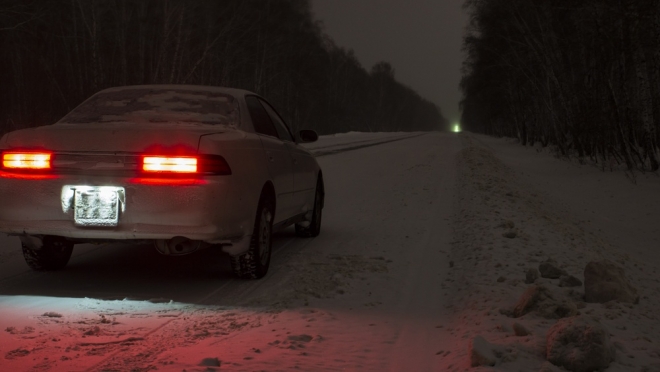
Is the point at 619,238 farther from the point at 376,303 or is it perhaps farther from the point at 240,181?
the point at 240,181

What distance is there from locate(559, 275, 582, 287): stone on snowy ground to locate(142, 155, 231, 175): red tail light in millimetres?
2656

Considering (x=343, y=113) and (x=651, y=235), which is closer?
(x=651, y=235)

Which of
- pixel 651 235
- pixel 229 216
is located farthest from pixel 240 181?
pixel 651 235

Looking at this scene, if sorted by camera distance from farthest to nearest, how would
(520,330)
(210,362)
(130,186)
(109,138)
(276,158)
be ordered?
(276,158) < (109,138) < (130,186) < (520,330) < (210,362)

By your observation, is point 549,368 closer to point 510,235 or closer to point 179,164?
point 179,164

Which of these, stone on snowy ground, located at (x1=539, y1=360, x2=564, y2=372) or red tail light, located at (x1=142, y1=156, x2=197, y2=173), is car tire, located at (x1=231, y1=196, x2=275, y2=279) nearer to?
red tail light, located at (x1=142, y1=156, x2=197, y2=173)

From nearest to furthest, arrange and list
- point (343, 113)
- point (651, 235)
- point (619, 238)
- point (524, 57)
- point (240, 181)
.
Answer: point (240, 181) < point (619, 238) < point (651, 235) < point (524, 57) < point (343, 113)

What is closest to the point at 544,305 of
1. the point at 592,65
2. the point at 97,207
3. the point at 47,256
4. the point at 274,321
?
the point at 274,321

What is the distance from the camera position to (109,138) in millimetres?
4703

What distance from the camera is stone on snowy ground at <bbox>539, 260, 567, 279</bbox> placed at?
17.7ft

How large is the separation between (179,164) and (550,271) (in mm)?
2951

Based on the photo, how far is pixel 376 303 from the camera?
490 centimetres

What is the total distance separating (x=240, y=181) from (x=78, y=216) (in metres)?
1.11

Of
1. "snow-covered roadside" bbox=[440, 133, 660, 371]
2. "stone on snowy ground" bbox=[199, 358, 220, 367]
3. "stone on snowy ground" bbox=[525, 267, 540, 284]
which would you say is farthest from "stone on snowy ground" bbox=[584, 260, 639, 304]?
"stone on snowy ground" bbox=[199, 358, 220, 367]
